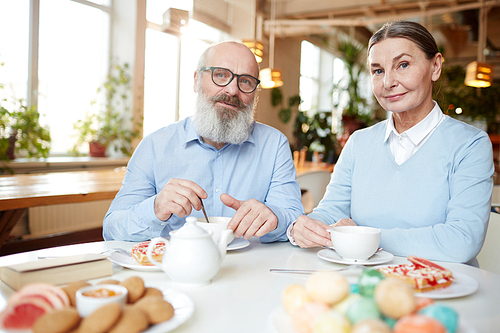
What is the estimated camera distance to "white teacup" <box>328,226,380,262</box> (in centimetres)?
96

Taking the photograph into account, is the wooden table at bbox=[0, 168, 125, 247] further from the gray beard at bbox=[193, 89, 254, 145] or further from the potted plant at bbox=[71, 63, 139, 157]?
the potted plant at bbox=[71, 63, 139, 157]

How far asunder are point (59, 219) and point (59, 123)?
1.30 m

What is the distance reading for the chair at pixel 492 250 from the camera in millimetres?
1435

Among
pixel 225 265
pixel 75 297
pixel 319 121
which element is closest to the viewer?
pixel 75 297

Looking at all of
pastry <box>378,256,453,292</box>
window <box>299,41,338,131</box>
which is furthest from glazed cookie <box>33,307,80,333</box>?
window <box>299,41,338,131</box>

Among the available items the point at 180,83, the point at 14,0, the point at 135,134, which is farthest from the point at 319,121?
the point at 14,0

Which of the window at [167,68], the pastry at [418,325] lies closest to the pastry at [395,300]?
the pastry at [418,325]

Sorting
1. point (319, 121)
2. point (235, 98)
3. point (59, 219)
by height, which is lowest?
point (59, 219)

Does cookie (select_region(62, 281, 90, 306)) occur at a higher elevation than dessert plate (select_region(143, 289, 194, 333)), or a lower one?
higher

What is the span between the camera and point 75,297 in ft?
1.99

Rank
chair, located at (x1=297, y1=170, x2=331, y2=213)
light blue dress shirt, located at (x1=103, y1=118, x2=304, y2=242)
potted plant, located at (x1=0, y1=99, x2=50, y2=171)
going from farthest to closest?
potted plant, located at (x1=0, y1=99, x2=50, y2=171), chair, located at (x1=297, y1=170, x2=331, y2=213), light blue dress shirt, located at (x1=103, y1=118, x2=304, y2=242)

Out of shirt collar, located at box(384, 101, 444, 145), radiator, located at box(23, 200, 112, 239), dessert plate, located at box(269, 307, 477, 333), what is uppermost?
shirt collar, located at box(384, 101, 444, 145)

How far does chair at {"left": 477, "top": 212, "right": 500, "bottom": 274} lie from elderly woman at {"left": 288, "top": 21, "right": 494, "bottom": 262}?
300 mm

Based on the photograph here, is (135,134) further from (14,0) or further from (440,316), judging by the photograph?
(440,316)
